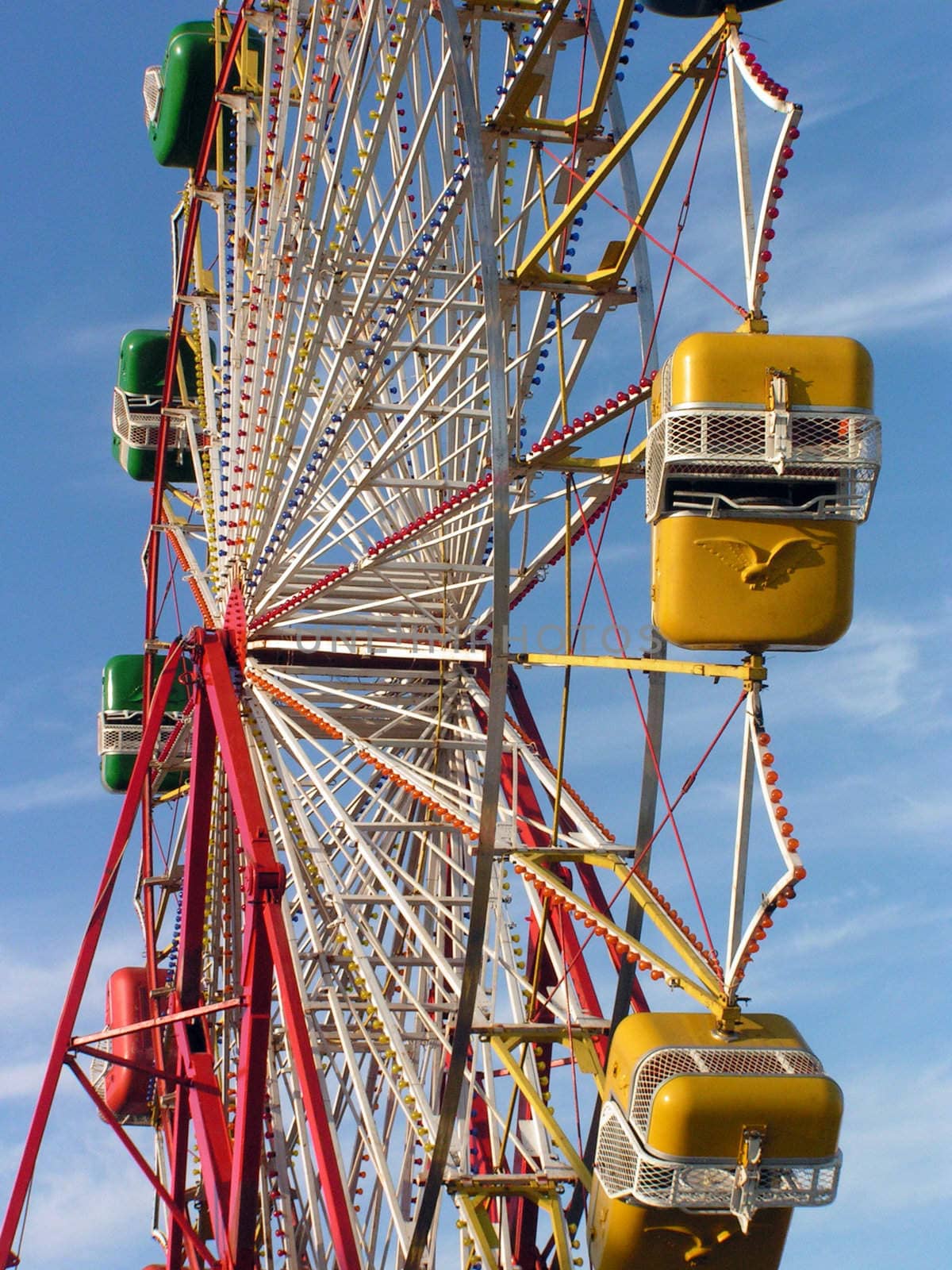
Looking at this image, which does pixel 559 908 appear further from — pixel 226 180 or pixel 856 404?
pixel 226 180

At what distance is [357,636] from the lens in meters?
18.3

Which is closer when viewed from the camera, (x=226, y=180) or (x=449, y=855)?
(x=449, y=855)

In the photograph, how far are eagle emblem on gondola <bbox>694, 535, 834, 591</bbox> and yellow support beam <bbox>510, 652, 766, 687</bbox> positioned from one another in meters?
0.45

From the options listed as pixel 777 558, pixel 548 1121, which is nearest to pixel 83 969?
pixel 548 1121

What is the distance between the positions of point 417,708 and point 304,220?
14.6ft

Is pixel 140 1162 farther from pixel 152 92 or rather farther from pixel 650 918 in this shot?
pixel 152 92

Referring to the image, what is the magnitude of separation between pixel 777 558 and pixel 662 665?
3.36ft

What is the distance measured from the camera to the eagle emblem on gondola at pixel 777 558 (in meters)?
12.4

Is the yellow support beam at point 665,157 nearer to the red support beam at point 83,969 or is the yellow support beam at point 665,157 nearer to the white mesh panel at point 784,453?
the white mesh panel at point 784,453

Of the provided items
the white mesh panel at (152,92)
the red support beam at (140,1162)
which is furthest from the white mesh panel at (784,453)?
the white mesh panel at (152,92)

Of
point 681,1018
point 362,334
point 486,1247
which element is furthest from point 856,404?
point 486,1247

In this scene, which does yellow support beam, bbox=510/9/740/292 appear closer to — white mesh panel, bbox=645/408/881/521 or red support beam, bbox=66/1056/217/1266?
white mesh panel, bbox=645/408/881/521

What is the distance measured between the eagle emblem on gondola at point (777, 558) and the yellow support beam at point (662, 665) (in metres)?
0.45

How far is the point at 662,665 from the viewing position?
12977mm
